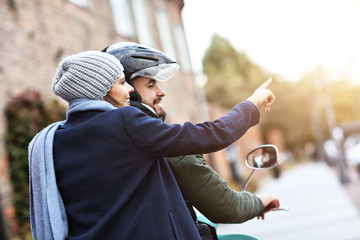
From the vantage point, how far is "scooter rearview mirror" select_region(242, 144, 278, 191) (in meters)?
2.53

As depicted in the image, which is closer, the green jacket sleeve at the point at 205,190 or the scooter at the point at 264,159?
the green jacket sleeve at the point at 205,190

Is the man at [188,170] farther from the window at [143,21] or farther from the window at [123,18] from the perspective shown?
the window at [143,21]

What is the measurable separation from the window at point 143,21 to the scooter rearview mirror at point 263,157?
424 inches

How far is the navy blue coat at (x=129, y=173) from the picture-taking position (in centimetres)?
178

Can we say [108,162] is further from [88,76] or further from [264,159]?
[264,159]

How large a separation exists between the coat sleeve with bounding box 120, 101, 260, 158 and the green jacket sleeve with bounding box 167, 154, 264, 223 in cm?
30

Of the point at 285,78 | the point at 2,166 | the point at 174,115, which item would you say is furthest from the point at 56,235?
the point at 285,78

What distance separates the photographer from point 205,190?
7.06 feet

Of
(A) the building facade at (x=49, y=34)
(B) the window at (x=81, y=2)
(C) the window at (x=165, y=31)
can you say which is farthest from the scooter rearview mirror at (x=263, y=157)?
(C) the window at (x=165, y=31)

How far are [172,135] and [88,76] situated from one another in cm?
44

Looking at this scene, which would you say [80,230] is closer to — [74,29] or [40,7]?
[40,7]

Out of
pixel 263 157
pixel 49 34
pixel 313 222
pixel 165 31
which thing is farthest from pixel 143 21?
pixel 263 157

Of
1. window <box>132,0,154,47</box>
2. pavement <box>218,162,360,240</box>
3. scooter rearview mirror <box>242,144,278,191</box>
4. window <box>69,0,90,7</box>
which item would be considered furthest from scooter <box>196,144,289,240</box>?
window <box>132,0,154,47</box>

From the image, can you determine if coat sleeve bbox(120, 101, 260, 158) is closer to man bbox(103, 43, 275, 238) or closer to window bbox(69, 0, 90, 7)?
man bbox(103, 43, 275, 238)
